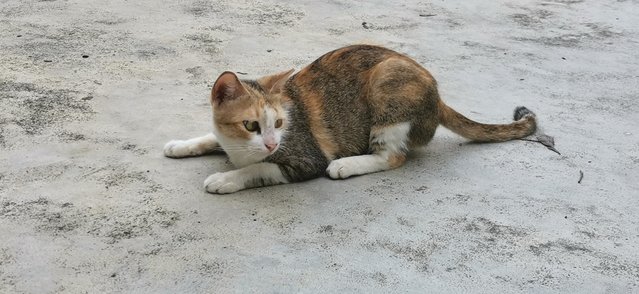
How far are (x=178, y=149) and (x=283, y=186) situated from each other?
63cm

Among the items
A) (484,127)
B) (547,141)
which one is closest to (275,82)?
(484,127)

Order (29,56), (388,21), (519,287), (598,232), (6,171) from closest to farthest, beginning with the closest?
(519,287) → (598,232) → (6,171) → (29,56) → (388,21)

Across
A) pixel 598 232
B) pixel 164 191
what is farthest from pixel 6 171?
pixel 598 232

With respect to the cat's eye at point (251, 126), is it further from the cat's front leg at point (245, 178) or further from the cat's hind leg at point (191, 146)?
the cat's hind leg at point (191, 146)

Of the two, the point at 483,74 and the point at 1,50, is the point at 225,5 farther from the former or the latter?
the point at 483,74

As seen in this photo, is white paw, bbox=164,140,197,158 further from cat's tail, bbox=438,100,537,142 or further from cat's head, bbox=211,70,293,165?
cat's tail, bbox=438,100,537,142

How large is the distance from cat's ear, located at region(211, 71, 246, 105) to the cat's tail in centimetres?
122

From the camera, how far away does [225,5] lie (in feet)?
20.9

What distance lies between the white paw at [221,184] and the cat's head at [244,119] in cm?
14

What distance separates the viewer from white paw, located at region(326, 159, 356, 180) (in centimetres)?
352

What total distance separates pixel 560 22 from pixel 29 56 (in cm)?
479

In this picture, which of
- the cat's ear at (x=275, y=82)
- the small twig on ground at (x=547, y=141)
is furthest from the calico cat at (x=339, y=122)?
the small twig on ground at (x=547, y=141)

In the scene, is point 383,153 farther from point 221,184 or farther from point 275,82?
point 221,184

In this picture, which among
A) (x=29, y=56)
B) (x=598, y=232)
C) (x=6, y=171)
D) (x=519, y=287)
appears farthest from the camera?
(x=29, y=56)
